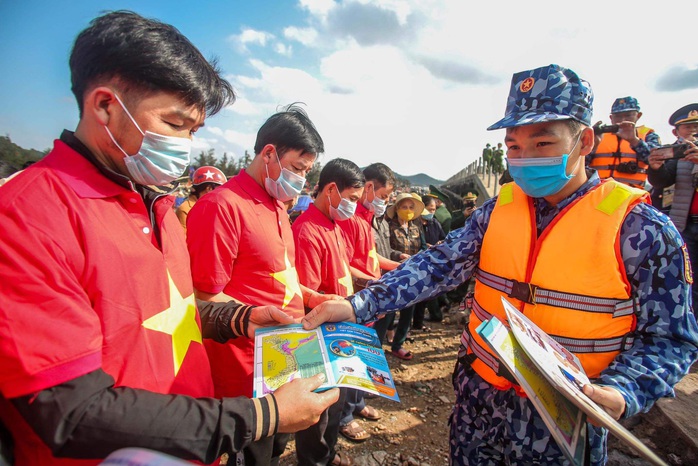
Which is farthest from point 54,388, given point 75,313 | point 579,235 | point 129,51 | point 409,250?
point 409,250

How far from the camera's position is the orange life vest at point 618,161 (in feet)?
17.1

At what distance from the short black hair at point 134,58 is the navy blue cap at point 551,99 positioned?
1.33 meters

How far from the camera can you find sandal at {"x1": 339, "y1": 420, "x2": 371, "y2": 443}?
11.4ft

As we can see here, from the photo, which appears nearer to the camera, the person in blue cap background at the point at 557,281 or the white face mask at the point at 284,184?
the person in blue cap background at the point at 557,281

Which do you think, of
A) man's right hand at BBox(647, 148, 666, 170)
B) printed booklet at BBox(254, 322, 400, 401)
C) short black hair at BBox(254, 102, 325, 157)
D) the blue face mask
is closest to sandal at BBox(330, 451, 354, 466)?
printed booklet at BBox(254, 322, 400, 401)

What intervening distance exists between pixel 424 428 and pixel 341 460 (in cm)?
110

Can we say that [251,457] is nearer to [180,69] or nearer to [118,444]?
[118,444]

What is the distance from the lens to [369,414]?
3877 mm

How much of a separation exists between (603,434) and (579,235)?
2.77ft

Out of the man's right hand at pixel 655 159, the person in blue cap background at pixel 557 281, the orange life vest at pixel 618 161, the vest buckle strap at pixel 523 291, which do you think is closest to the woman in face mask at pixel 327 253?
the person in blue cap background at pixel 557 281

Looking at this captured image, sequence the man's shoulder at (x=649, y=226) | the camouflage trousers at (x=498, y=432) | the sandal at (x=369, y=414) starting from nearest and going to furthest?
1. the man's shoulder at (x=649, y=226)
2. the camouflage trousers at (x=498, y=432)
3. the sandal at (x=369, y=414)

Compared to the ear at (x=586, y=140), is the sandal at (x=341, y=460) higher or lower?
lower

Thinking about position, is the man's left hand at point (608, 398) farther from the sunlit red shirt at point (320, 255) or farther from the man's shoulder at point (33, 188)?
the sunlit red shirt at point (320, 255)

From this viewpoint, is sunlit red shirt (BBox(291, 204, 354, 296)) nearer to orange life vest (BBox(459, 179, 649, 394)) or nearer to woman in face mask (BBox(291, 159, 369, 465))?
woman in face mask (BBox(291, 159, 369, 465))
